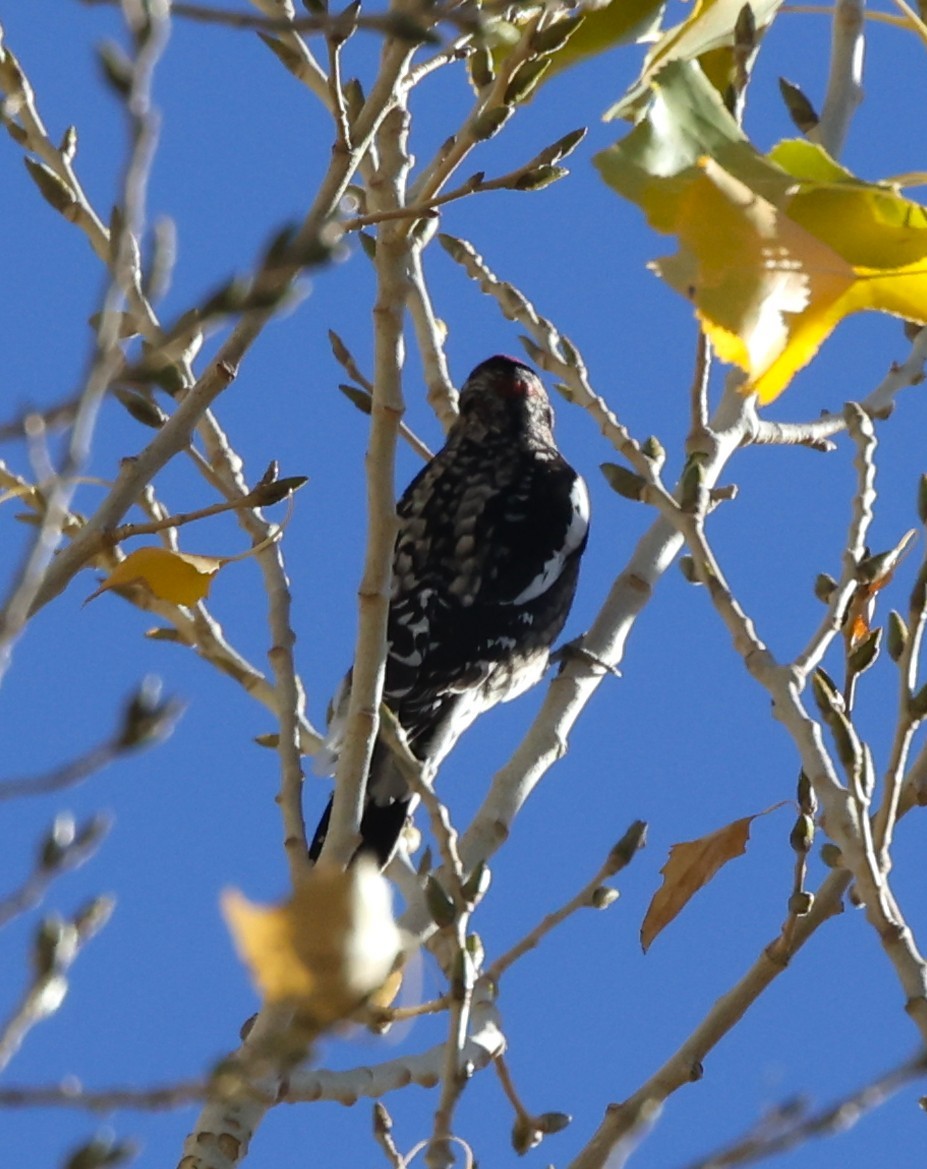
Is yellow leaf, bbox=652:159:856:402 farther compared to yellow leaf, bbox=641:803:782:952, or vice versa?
yellow leaf, bbox=641:803:782:952

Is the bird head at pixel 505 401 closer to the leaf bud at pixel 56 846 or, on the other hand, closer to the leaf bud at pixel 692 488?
the leaf bud at pixel 692 488

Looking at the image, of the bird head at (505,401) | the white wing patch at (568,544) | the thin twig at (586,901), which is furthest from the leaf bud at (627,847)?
the bird head at (505,401)

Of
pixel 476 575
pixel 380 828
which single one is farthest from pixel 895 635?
pixel 476 575

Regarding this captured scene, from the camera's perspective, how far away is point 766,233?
189cm

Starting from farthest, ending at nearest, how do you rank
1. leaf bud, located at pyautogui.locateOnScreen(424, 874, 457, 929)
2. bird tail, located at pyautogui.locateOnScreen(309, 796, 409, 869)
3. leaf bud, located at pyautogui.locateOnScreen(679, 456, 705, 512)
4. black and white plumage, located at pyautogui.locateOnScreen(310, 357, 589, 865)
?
black and white plumage, located at pyautogui.locateOnScreen(310, 357, 589, 865)
bird tail, located at pyautogui.locateOnScreen(309, 796, 409, 869)
leaf bud, located at pyautogui.locateOnScreen(679, 456, 705, 512)
leaf bud, located at pyautogui.locateOnScreen(424, 874, 457, 929)

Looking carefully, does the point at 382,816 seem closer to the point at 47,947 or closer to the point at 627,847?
the point at 627,847

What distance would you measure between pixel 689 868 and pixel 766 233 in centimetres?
113

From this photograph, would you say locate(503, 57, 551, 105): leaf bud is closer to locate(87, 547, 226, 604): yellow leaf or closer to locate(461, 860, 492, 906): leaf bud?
locate(87, 547, 226, 604): yellow leaf

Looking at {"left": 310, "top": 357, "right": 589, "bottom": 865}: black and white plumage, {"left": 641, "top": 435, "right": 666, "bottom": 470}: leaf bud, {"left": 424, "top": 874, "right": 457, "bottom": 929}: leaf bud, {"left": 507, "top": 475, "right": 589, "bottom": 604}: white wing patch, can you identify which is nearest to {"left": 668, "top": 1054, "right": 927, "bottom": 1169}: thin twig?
{"left": 424, "top": 874, "right": 457, "bottom": 929}: leaf bud

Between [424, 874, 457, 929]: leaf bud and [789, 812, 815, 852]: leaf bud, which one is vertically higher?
[789, 812, 815, 852]: leaf bud

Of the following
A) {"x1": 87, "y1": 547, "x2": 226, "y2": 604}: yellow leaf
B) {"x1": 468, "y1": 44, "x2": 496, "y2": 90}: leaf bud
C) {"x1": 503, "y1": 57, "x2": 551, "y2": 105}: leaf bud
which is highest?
{"x1": 468, "y1": 44, "x2": 496, "y2": 90}: leaf bud

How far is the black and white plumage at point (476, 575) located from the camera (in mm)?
4453

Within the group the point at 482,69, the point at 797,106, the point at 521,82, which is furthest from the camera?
the point at 797,106

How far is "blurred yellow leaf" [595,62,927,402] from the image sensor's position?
1.88 metres
